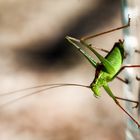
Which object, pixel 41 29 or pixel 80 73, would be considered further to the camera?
pixel 41 29

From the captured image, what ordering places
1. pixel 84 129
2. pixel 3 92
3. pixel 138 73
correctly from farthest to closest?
pixel 3 92 → pixel 84 129 → pixel 138 73

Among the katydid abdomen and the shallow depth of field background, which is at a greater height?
the katydid abdomen

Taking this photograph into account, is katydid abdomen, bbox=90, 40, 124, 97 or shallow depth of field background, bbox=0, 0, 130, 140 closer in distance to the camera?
katydid abdomen, bbox=90, 40, 124, 97

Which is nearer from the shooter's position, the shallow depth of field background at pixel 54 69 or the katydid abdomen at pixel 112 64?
the katydid abdomen at pixel 112 64

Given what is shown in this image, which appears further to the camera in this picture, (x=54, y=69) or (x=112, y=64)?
(x=54, y=69)

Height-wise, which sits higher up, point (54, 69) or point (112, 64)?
point (112, 64)

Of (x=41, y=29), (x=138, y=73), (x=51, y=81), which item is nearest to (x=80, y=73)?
(x=51, y=81)

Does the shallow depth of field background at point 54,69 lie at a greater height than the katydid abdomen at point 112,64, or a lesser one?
lesser

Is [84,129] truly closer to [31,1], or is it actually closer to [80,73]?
[80,73]
